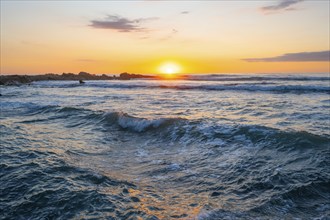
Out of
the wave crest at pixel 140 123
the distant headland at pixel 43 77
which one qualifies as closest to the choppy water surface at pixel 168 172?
the wave crest at pixel 140 123

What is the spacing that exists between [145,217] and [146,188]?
4.02 feet

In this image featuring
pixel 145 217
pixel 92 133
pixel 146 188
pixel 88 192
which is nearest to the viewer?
pixel 145 217

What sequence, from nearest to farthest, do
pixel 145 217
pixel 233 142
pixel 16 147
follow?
pixel 145 217 < pixel 16 147 < pixel 233 142

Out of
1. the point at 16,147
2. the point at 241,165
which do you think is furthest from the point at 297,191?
the point at 16,147

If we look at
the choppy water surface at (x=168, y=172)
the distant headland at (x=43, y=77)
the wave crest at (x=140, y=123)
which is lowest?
the choppy water surface at (x=168, y=172)

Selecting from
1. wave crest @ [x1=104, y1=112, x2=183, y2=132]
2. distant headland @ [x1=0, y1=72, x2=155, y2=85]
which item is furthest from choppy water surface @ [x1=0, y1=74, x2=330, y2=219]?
distant headland @ [x1=0, y1=72, x2=155, y2=85]

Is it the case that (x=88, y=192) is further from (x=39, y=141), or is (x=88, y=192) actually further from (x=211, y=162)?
(x=39, y=141)

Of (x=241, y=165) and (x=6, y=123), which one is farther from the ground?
(x=6, y=123)

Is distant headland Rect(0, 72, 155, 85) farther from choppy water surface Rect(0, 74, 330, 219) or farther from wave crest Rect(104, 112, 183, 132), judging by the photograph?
choppy water surface Rect(0, 74, 330, 219)

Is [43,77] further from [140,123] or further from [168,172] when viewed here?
[168,172]

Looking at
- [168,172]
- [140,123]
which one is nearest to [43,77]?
[140,123]

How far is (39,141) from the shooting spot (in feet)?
29.3

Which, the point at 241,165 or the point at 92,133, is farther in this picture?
the point at 92,133

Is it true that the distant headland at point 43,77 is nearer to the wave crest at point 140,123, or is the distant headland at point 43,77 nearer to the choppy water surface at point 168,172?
the wave crest at point 140,123
